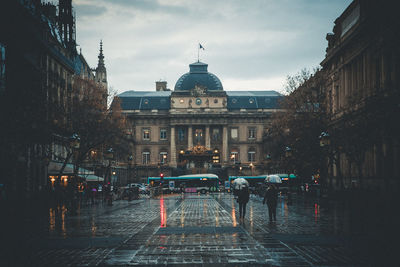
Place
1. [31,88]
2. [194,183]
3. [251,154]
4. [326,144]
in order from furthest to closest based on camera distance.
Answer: [251,154] < [194,183] < [326,144] < [31,88]

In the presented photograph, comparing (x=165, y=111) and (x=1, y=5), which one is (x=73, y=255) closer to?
(x=1, y=5)

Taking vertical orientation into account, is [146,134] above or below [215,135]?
above

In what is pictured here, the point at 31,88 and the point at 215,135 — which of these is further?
the point at 215,135

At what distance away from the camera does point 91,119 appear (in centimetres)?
4572

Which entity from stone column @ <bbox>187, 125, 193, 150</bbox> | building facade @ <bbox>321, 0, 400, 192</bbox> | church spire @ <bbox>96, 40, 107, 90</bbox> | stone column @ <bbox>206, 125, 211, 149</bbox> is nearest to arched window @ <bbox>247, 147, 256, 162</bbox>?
stone column @ <bbox>206, 125, 211, 149</bbox>

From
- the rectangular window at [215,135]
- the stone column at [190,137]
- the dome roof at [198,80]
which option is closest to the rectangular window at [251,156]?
the rectangular window at [215,135]

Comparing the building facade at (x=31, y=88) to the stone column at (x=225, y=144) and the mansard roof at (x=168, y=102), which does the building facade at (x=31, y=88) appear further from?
the stone column at (x=225, y=144)

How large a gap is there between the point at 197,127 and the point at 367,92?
70.3 m

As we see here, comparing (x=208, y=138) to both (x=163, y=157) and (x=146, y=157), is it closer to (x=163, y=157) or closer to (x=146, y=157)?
(x=163, y=157)

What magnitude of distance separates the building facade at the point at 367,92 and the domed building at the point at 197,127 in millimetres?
53586

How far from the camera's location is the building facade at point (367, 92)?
3147 cm

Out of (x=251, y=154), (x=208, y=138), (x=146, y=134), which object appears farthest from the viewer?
(x=146, y=134)

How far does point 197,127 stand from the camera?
11144 cm

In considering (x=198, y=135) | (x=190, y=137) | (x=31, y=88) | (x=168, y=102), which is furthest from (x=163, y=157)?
(x=31, y=88)
